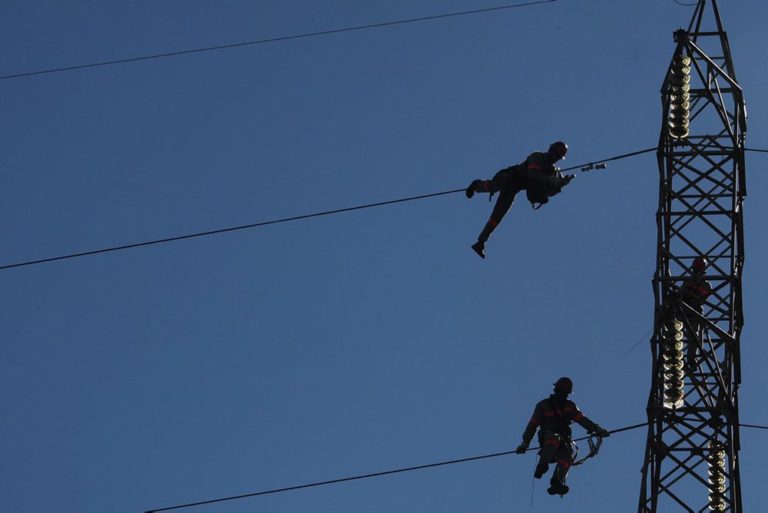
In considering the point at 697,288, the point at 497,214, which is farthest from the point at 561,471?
the point at 497,214

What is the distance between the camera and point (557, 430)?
2098 centimetres

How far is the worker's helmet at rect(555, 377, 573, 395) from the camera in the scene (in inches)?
822

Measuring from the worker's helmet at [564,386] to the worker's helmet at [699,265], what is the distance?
1.74 metres

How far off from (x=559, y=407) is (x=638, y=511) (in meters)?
1.65

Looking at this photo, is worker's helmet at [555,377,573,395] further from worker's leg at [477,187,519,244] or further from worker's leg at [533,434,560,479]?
worker's leg at [477,187,519,244]

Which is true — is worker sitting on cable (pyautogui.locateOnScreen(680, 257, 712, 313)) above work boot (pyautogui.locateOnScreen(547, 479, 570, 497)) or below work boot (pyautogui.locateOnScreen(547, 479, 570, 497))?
above

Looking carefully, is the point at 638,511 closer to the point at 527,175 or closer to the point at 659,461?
the point at 659,461

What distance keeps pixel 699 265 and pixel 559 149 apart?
2225mm

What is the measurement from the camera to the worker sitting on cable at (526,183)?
21969mm

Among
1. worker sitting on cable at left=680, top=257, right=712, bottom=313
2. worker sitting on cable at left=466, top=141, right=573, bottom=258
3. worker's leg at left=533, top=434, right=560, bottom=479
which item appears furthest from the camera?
worker sitting on cable at left=466, top=141, right=573, bottom=258

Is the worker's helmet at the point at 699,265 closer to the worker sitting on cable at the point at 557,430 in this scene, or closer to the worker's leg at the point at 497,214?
the worker sitting on cable at the point at 557,430

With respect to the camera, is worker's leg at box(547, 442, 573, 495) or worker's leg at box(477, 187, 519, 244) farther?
worker's leg at box(477, 187, 519, 244)

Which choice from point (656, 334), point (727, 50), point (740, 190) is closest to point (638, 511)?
point (656, 334)

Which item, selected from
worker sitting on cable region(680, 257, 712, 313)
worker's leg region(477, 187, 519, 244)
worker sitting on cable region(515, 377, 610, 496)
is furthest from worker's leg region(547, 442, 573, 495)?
worker's leg region(477, 187, 519, 244)
